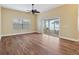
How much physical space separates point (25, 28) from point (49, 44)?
85 centimetres

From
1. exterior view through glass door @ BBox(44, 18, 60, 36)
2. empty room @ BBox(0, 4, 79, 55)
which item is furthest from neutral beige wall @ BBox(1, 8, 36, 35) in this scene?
exterior view through glass door @ BBox(44, 18, 60, 36)

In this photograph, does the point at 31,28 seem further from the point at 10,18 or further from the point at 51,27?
the point at 10,18

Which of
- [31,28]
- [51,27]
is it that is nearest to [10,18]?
[31,28]

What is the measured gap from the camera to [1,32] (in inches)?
96.3

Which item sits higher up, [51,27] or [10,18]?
[10,18]

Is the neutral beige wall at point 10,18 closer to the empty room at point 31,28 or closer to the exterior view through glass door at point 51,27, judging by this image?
the empty room at point 31,28

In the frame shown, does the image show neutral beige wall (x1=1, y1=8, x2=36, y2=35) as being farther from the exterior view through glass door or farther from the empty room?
the exterior view through glass door

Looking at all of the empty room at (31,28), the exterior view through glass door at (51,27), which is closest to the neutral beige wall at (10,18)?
the empty room at (31,28)

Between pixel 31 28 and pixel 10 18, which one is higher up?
pixel 10 18

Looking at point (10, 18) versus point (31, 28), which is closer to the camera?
point (31, 28)

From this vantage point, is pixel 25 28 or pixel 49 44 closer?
pixel 25 28
